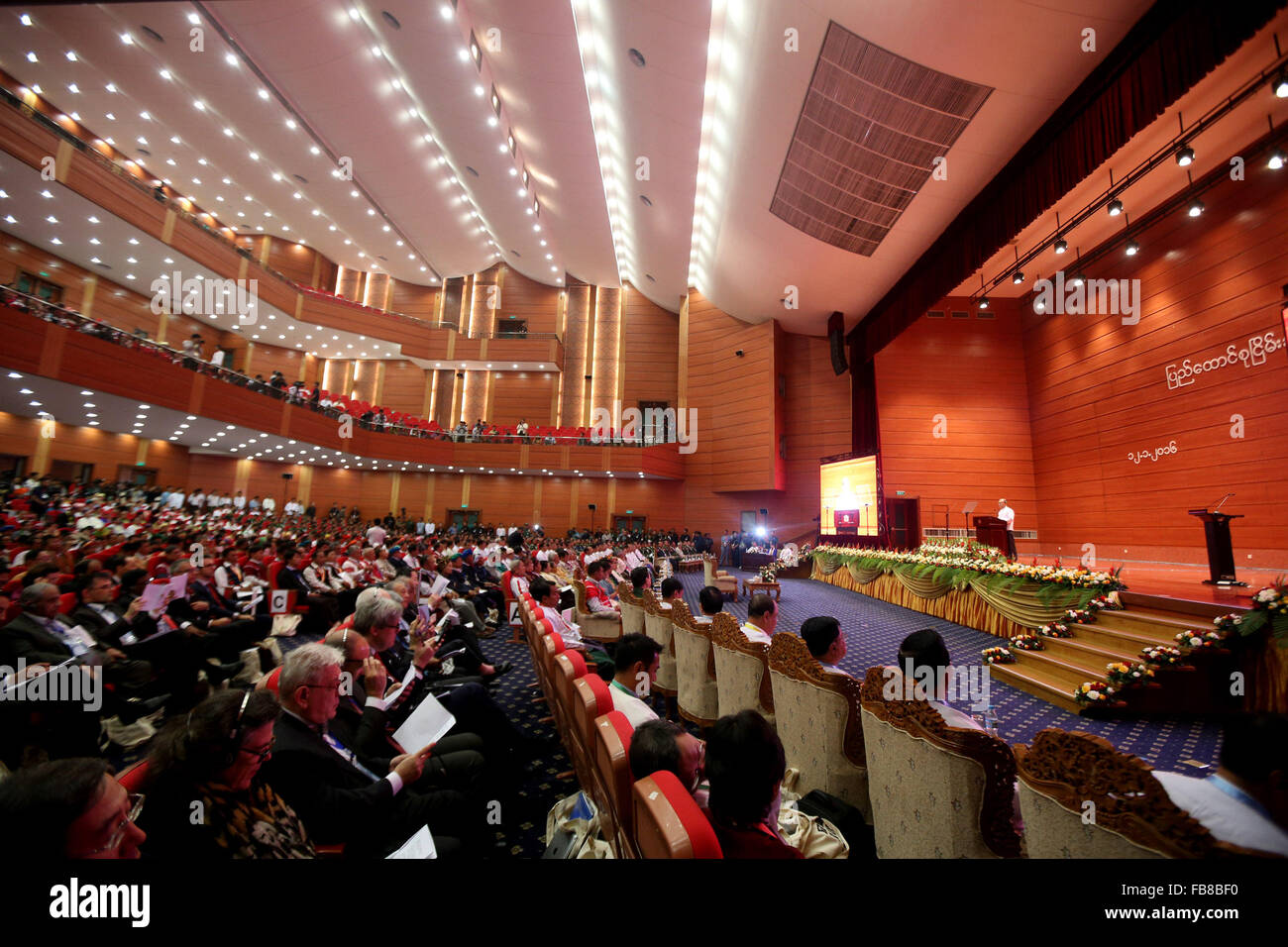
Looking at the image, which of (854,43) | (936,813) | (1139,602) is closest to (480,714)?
(936,813)

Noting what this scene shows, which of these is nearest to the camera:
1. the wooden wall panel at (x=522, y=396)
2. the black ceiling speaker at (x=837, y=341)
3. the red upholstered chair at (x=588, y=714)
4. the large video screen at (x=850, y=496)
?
the red upholstered chair at (x=588, y=714)

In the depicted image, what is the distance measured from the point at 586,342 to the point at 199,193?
1344cm

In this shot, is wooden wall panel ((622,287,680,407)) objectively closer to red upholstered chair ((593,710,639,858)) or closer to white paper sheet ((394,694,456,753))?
white paper sheet ((394,694,456,753))

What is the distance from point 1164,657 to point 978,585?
2.40 meters

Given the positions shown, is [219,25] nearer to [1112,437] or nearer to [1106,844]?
[1106,844]

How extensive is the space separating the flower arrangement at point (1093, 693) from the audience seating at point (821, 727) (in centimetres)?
257

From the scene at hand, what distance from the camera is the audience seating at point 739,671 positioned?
239cm

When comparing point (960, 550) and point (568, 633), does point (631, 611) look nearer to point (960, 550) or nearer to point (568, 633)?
point (568, 633)

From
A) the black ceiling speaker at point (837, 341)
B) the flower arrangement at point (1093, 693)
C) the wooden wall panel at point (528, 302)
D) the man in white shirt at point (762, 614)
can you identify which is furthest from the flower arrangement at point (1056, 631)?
the wooden wall panel at point (528, 302)

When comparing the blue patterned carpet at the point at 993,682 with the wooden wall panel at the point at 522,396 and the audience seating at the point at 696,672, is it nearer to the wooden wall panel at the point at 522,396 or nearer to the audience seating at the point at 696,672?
the audience seating at the point at 696,672

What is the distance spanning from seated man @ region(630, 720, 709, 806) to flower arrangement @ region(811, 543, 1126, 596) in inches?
207

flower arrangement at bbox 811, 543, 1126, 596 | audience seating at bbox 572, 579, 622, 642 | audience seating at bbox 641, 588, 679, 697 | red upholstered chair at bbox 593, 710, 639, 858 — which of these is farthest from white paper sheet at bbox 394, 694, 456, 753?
flower arrangement at bbox 811, 543, 1126, 596

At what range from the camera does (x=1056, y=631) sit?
4.47m

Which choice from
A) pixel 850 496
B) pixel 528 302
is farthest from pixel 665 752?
pixel 528 302
